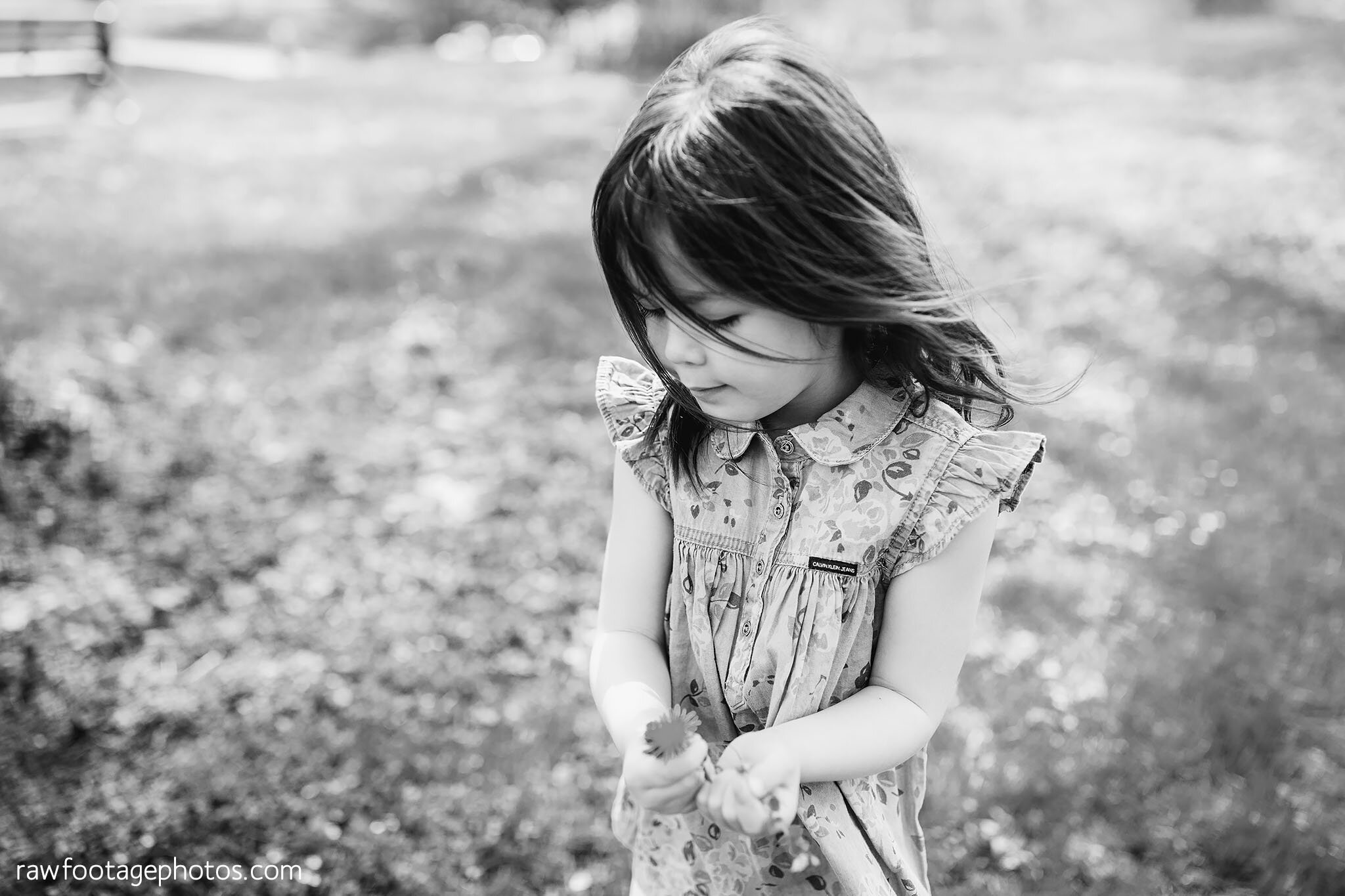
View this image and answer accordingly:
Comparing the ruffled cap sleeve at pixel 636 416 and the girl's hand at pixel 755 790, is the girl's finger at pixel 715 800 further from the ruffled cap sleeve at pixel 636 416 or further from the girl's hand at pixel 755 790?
the ruffled cap sleeve at pixel 636 416

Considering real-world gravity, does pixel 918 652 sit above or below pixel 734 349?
below

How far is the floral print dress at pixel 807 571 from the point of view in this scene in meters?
1.38

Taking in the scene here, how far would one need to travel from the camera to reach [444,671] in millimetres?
3113

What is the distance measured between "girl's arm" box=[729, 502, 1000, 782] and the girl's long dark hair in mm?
296

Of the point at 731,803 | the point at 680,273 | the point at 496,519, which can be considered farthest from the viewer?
the point at 496,519

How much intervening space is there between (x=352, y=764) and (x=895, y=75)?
10622 millimetres

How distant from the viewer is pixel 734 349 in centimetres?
129

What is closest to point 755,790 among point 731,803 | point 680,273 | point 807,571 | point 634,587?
point 731,803

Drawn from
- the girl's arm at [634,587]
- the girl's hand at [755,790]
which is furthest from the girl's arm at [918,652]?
the girl's arm at [634,587]

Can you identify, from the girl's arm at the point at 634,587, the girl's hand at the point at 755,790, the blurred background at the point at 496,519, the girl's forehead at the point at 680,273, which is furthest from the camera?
the blurred background at the point at 496,519

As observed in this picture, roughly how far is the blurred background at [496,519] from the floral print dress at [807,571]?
29 cm

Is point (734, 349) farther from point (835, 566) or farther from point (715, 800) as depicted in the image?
point (715, 800)

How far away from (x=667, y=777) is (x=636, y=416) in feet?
1.87

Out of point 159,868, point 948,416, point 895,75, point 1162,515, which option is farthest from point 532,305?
point 895,75
